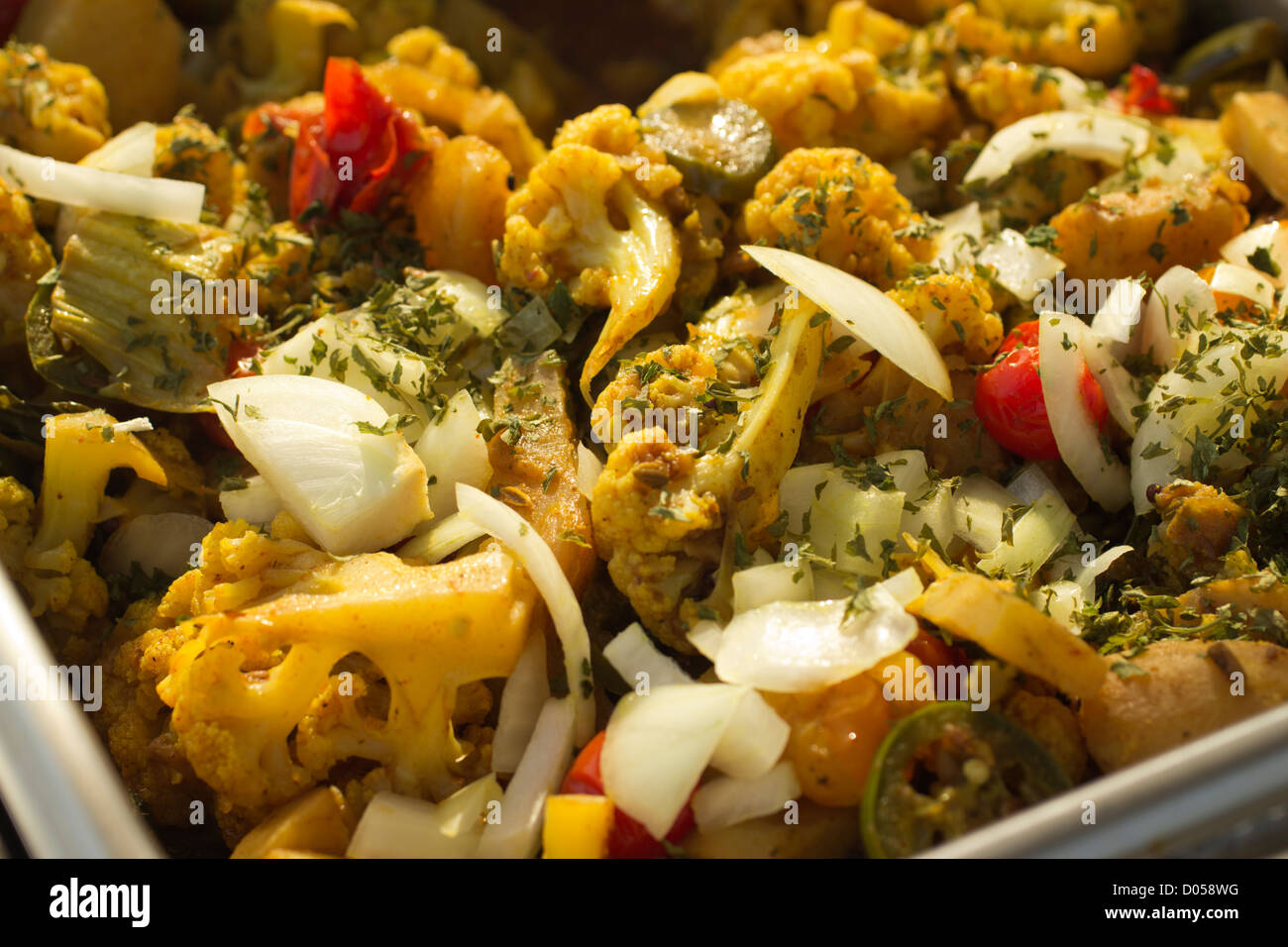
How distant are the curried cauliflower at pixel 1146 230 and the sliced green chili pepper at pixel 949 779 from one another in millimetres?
931

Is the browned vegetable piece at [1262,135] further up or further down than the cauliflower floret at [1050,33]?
further down

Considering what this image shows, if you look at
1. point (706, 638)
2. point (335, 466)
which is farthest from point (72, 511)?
point (706, 638)

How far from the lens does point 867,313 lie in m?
1.50

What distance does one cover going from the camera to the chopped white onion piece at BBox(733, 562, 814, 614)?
4.31 feet

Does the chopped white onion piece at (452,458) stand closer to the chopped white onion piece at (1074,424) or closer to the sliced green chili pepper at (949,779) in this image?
the sliced green chili pepper at (949,779)

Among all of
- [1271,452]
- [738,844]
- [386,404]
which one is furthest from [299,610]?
[1271,452]

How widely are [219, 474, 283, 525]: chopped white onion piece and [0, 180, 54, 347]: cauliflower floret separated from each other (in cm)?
60

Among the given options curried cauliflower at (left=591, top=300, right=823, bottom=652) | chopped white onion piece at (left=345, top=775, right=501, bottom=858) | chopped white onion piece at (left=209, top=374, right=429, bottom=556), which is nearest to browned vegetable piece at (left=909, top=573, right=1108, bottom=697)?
curried cauliflower at (left=591, top=300, right=823, bottom=652)

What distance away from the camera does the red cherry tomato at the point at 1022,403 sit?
156 centimetres

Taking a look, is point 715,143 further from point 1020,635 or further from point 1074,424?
point 1020,635

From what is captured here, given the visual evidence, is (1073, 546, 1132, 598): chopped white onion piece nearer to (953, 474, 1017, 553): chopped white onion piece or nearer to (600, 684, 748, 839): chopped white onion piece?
(953, 474, 1017, 553): chopped white onion piece

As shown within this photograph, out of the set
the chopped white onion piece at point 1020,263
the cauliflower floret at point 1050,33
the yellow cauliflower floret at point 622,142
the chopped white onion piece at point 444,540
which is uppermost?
the cauliflower floret at point 1050,33

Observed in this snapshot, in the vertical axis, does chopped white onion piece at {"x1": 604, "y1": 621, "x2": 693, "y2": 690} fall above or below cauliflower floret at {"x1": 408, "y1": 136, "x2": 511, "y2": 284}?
below

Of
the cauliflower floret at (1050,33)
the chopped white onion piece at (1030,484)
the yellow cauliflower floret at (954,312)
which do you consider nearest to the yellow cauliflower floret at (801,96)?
the cauliflower floret at (1050,33)
